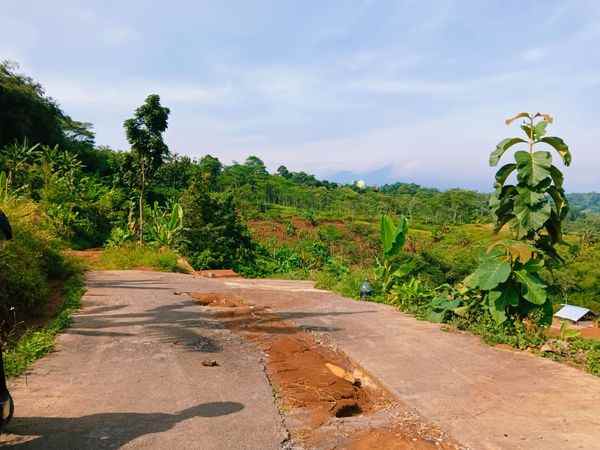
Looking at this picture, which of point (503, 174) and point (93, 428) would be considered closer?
point (93, 428)

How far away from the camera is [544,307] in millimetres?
6316

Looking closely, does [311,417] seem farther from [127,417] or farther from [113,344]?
[113,344]

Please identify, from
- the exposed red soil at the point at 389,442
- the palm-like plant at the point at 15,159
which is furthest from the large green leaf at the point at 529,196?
the palm-like plant at the point at 15,159

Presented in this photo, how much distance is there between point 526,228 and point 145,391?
201 inches

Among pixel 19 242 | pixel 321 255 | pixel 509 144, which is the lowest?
pixel 321 255

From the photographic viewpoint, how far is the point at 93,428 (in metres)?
3.53

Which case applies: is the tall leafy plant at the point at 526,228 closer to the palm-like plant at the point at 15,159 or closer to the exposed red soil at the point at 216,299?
the exposed red soil at the point at 216,299

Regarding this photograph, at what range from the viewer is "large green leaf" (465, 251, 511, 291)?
20.1 feet

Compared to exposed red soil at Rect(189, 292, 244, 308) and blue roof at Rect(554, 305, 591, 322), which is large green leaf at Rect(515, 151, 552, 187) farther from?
blue roof at Rect(554, 305, 591, 322)

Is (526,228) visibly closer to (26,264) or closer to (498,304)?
(498,304)

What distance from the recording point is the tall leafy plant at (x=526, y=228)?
617cm

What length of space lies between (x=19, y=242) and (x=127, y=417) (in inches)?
231

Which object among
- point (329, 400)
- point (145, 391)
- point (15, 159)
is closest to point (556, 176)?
point (329, 400)

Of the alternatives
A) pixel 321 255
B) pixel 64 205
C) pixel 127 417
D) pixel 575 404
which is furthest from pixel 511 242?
pixel 321 255
